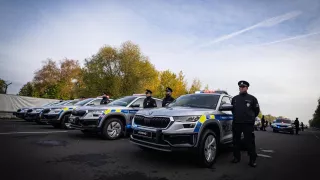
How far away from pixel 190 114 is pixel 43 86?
6015 cm

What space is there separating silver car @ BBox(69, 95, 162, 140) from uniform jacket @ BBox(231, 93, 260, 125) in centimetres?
378

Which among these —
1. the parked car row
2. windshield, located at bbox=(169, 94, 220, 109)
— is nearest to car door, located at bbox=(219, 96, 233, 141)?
the parked car row

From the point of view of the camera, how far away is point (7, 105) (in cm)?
2095

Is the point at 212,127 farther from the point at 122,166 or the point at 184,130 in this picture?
the point at 122,166

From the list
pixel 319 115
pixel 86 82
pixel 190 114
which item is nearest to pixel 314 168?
pixel 190 114

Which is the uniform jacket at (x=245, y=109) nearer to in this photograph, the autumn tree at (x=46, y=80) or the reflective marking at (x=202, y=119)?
the reflective marking at (x=202, y=119)

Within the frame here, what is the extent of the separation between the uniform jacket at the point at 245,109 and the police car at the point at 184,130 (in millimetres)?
272

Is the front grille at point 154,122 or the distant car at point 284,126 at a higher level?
the front grille at point 154,122

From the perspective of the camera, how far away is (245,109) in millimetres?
5398

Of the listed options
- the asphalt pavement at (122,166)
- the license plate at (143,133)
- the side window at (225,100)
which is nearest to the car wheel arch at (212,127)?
the asphalt pavement at (122,166)

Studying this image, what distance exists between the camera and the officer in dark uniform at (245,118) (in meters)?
5.30

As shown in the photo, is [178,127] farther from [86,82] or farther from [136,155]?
[86,82]

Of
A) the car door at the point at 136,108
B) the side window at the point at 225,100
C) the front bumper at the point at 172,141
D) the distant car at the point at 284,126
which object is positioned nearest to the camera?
the front bumper at the point at 172,141

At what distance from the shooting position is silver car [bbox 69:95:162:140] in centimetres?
755
